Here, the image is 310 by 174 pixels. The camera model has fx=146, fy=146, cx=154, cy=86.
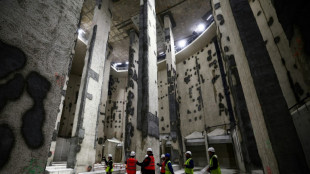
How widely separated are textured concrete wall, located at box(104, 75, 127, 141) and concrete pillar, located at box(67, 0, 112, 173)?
8307 mm

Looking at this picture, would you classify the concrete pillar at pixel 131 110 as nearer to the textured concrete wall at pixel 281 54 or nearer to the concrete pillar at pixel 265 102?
the concrete pillar at pixel 265 102

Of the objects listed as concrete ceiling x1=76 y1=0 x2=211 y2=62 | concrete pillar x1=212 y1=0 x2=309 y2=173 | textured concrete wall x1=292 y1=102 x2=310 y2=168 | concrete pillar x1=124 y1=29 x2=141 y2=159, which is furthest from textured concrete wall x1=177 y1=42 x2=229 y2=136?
textured concrete wall x1=292 y1=102 x2=310 y2=168

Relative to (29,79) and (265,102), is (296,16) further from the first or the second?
(29,79)

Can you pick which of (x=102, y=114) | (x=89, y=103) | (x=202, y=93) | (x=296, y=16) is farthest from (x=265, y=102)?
(x=102, y=114)

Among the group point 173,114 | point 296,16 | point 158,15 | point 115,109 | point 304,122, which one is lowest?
point 304,122

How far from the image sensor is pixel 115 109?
15195 millimetres

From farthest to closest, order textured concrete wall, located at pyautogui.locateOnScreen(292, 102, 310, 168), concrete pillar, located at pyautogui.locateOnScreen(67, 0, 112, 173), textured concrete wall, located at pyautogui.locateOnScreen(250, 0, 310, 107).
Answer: concrete pillar, located at pyautogui.locateOnScreen(67, 0, 112, 173), textured concrete wall, located at pyautogui.locateOnScreen(250, 0, 310, 107), textured concrete wall, located at pyautogui.locateOnScreen(292, 102, 310, 168)

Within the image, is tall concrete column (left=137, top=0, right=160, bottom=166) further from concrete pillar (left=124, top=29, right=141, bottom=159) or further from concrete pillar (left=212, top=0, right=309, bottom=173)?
concrete pillar (left=212, top=0, right=309, bottom=173)

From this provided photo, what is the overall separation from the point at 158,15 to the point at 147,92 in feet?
30.8

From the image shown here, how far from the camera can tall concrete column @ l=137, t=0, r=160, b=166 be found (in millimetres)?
4199

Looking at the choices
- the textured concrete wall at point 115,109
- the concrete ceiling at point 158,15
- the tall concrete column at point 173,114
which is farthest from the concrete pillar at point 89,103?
the textured concrete wall at point 115,109

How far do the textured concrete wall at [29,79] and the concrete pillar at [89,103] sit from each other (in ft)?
17.0

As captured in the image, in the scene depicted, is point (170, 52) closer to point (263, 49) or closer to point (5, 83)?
point (263, 49)

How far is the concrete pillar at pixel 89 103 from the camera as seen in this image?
5.47m
